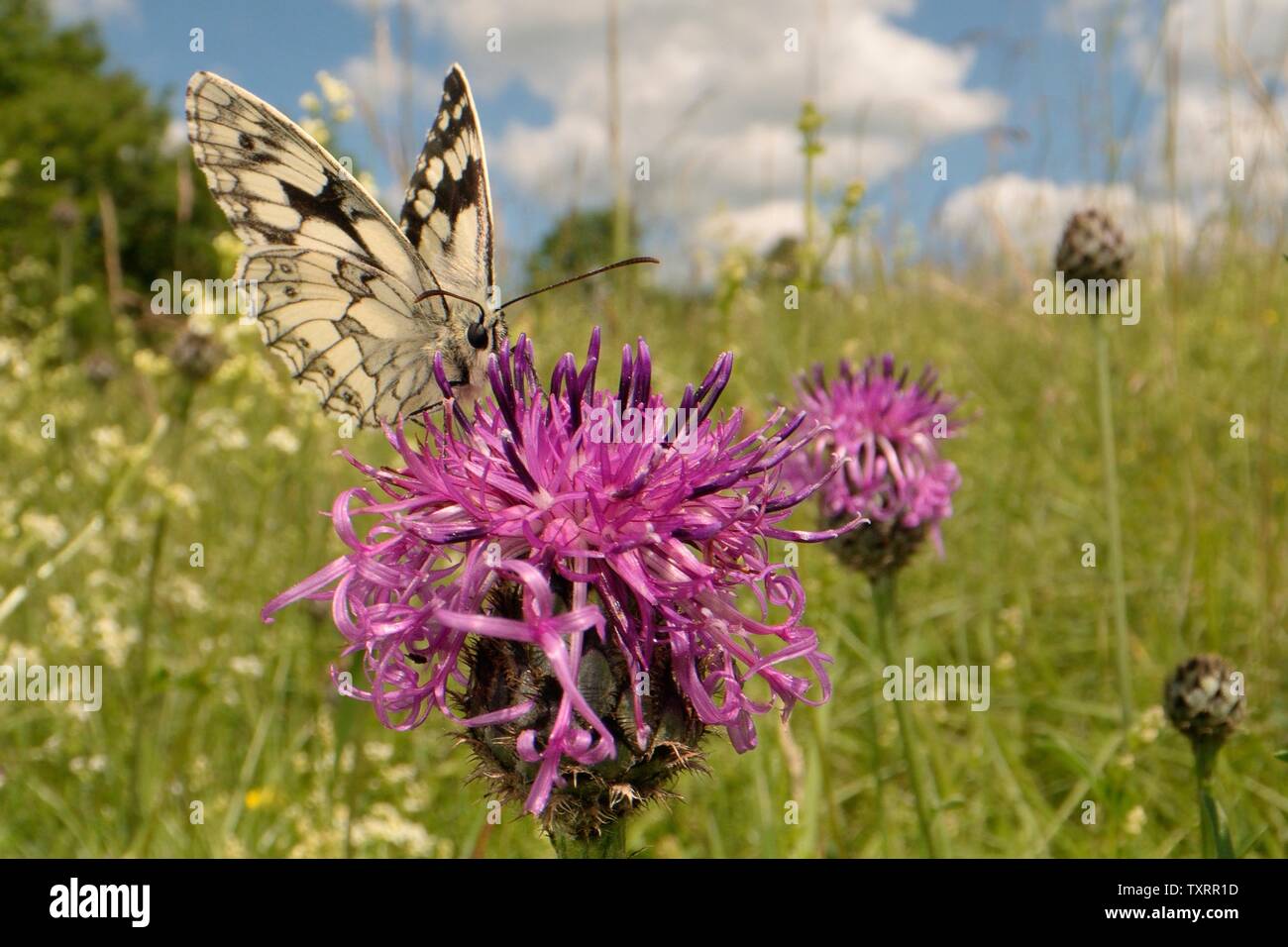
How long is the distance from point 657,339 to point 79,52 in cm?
3716

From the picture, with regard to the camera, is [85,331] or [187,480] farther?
[85,331]

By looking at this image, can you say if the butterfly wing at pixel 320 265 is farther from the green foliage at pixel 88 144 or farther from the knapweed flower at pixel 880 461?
the green foliage at pixel 88 144

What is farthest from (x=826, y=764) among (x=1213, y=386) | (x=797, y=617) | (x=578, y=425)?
(x=1213, y=386)

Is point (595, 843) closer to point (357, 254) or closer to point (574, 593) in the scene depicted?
point (574, 593)

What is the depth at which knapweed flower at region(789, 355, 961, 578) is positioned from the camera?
127 inches

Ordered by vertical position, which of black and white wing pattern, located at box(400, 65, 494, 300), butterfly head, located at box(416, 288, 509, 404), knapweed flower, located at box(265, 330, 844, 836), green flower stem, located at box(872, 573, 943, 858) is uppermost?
black and white wing pattern, located at box(400, 65, 494, 300)

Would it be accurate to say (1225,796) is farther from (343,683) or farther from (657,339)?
(657,339)

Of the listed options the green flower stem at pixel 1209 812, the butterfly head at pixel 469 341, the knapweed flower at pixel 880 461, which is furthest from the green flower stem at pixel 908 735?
the butterfly head at pixel 469 341

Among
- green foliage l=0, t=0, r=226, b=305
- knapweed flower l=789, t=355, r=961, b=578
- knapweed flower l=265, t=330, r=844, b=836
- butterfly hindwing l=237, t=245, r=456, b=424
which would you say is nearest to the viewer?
knapweed flower l=265, t=330, r=844, b=836

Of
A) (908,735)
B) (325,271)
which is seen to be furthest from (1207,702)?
(325,271)

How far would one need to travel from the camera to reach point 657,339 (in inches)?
299

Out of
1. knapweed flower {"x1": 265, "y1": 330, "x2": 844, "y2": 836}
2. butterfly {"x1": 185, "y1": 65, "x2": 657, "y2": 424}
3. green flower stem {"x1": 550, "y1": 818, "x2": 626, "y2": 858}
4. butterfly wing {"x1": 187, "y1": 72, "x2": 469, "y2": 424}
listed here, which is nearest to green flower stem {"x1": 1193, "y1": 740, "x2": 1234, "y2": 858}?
knapweed flower {"x1": 265, "y1": 330, "x2": 844, "y2": 836}

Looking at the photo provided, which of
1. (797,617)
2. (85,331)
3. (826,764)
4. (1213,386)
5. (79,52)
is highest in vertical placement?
(79,52)

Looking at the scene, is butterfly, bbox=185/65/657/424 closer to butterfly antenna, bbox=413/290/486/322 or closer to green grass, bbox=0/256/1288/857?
butterfly antenna, bbox=413/290/486/322
